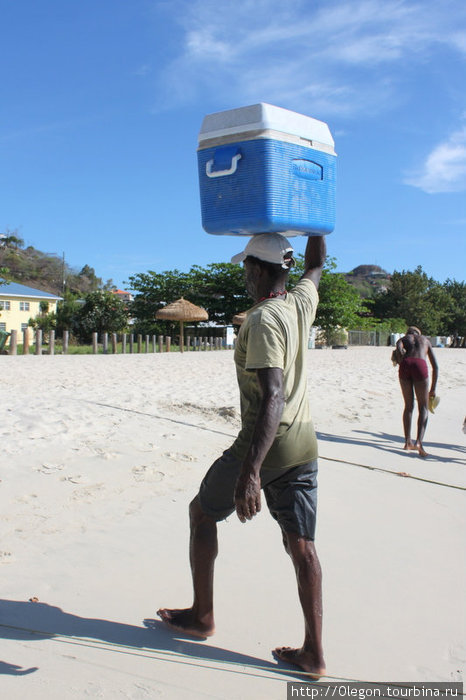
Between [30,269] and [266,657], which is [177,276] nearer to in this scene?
[266,657]

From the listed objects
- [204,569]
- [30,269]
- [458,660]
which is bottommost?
[458,660]

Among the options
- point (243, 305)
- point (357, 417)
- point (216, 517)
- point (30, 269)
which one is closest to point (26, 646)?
point (216, 517)

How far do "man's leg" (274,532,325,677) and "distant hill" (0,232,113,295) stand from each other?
76039 mm

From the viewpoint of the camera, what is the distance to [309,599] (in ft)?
7.73

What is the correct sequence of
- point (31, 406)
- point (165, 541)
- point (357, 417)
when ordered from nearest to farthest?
point (165, 541) < point (31, 406) < point (357, 417)

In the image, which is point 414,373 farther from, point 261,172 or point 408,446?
point 261,172

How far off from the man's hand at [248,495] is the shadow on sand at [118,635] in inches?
26.7

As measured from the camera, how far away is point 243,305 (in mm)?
37000

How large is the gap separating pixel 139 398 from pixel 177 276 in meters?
30.2

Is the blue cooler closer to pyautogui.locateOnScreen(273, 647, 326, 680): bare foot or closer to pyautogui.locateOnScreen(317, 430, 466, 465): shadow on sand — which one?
pyautogui.locateOnScreen(273, 647, 326, 680): bare foot

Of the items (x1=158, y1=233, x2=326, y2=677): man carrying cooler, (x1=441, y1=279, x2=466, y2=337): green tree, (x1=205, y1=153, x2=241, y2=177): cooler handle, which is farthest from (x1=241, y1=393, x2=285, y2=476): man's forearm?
(x1=441, y1=279, x2=466, y2=337): green tree

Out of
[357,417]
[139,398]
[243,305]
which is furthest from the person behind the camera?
[243,305]

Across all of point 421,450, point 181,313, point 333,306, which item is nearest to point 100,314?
point 181,313

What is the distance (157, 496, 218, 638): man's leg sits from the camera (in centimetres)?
257
